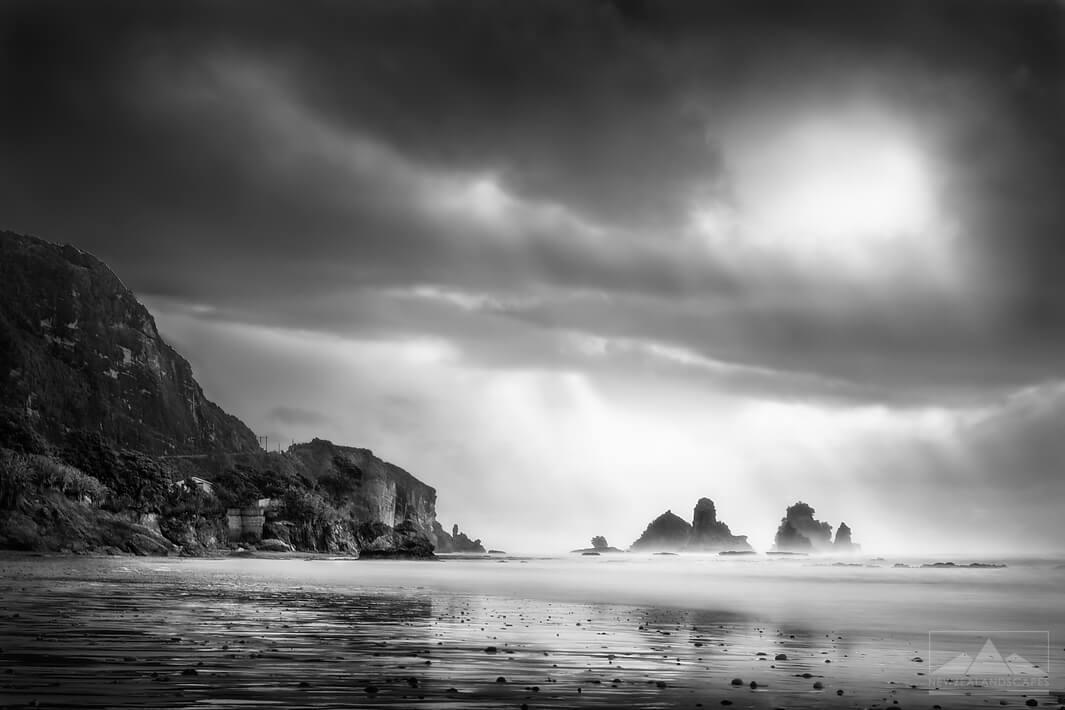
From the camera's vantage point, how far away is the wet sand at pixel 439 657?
2228 centimetres

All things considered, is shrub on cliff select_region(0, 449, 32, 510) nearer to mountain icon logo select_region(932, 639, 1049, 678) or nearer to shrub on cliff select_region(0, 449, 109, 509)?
shrub on cliff select_region(0, 449, 109, 509)

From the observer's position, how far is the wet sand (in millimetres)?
22281

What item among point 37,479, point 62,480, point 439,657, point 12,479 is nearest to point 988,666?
point 439,657

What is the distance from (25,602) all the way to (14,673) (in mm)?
28467

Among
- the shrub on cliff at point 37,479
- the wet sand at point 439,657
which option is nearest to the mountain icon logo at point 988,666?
the wet sand at point 439,657

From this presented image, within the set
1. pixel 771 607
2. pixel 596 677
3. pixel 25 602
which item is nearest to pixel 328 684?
pixel 596 677

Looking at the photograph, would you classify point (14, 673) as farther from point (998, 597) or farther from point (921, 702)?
point (998, 597)

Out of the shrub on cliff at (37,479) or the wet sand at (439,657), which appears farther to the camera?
the shrub on cliff at (37,479)

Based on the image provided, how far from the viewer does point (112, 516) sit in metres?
195

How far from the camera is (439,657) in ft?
99.9

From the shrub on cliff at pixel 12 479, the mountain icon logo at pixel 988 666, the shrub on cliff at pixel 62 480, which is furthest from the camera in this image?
the shrub on cliff at pixel 62 480

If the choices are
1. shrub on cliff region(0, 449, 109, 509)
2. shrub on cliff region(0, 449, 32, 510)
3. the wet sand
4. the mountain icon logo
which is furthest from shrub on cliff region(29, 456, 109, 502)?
the mountain icon logo

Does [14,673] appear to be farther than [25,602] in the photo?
No

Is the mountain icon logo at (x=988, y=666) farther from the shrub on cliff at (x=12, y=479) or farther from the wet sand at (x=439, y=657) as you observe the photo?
the shrub on cliff at (x=12, y=479)
